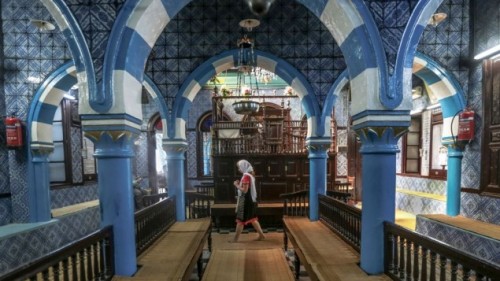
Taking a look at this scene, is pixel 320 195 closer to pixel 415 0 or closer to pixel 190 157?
pixel 415 0

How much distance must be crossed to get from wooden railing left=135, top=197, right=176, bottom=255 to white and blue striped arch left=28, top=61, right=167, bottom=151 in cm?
194

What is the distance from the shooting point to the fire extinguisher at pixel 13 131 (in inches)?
215

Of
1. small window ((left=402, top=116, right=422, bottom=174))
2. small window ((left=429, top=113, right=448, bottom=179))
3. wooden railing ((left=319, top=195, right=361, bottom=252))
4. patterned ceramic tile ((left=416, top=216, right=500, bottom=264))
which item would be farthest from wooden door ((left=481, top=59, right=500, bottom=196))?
small window ((left=402, top=116, right=422, bottom=174))

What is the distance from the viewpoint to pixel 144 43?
3.01 metres

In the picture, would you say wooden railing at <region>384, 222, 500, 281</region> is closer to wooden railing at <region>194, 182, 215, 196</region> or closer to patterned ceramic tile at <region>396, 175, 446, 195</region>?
patterned ceramic tile at <region>396, 175, 446, 195</region>

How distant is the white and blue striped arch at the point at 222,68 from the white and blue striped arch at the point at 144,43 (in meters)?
2.60

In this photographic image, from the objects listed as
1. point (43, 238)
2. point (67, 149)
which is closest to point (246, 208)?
point (43, 238)

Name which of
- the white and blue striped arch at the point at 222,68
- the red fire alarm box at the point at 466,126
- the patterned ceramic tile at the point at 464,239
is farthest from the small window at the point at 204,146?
the red fire alarm box at the point at 466,126

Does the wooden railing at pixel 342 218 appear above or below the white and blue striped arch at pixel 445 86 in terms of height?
below

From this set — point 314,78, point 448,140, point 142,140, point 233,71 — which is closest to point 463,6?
point 448,140

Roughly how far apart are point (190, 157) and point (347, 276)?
30.9 feet

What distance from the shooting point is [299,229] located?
5.21m

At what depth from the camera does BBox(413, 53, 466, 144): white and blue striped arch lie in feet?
17.3

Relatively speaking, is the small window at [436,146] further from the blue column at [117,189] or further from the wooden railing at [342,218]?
the blue column at [117,189]
